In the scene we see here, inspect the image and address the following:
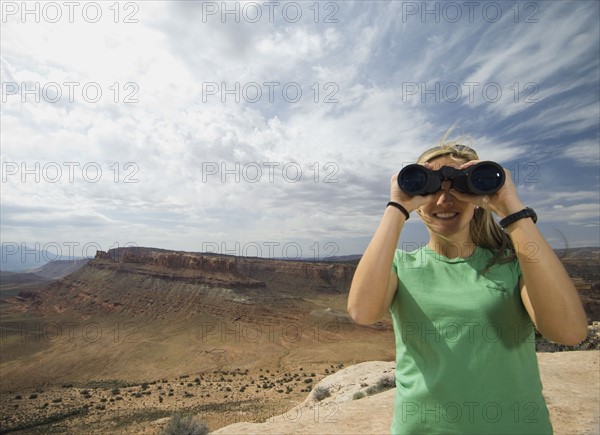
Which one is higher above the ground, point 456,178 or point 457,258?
point 456,178

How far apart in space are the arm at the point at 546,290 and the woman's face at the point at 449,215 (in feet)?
0.77

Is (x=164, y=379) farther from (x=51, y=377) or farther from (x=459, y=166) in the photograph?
(x=459, y=166)

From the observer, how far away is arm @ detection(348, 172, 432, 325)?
1.50 meters

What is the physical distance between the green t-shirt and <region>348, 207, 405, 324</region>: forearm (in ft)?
0.55

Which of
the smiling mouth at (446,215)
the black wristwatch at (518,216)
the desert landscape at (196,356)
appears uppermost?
the smiling mouth at (446,215)

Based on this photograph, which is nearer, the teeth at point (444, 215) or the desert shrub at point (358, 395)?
the teeth at point (444, 215)

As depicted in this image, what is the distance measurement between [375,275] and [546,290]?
666 mm

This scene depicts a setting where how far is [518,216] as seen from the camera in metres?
1.47

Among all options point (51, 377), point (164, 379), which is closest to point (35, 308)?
point (51, 377)

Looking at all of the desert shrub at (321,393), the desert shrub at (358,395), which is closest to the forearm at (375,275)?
the desert shrub at (358,395)

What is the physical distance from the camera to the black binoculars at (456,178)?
157 centimetres

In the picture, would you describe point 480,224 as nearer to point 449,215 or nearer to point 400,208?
point 449,215

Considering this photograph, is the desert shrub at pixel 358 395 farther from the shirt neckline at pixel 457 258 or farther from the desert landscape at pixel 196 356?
the shirt neckline at pixel 457 258

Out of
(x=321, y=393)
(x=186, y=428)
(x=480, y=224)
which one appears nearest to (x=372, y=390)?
(x=321, y=393)
